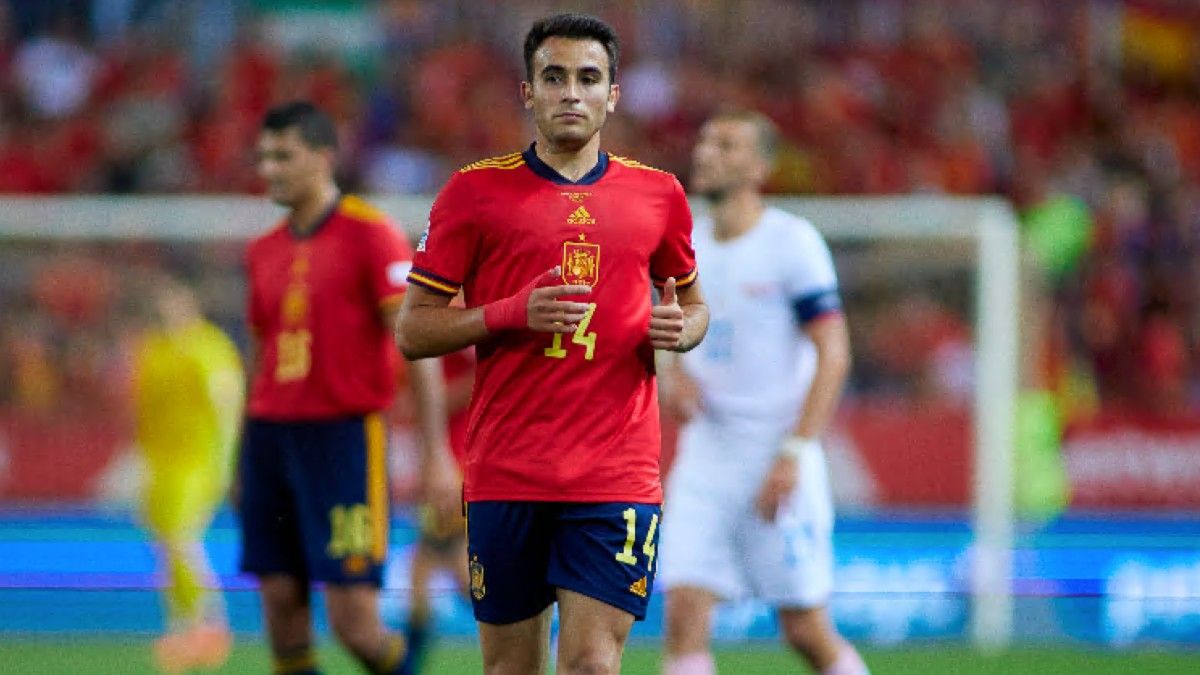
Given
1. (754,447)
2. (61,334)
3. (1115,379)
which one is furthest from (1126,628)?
(61,334)

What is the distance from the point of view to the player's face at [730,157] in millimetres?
6559

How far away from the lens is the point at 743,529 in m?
6.48

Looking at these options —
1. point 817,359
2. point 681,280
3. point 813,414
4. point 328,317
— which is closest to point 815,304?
point 817,359

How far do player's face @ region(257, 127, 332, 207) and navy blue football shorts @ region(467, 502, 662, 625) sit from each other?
2174 millimetres

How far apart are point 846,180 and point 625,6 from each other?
9.00ft

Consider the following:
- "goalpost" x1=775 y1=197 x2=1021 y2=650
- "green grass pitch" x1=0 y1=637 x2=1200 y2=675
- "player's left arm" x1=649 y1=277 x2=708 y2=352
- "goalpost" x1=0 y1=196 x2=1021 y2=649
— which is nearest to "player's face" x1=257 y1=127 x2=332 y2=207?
"player's left arm" x1=649 y1=277 x2=708 y2=352

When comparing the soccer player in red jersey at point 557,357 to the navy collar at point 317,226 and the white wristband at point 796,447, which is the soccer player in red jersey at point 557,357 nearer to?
the white wristband at point 796,447

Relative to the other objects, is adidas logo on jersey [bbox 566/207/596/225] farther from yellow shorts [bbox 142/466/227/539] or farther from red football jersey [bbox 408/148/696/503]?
yellow shorts [bbox 142/466/227/539]

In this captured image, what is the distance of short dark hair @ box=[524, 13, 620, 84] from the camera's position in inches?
175

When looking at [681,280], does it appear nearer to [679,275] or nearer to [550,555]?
[679,275]

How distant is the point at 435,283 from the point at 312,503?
6.34 ft

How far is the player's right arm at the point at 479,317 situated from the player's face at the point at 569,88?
13.6 inches

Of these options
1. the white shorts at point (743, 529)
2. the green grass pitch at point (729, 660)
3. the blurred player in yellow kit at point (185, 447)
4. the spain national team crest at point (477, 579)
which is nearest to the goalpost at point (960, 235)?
the blurred player in yellow kit at point (185, 447)

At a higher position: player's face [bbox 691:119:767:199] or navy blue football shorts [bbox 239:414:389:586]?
player's face [bbox 691:119:767:199]
